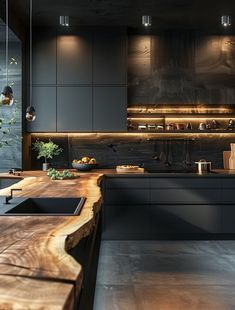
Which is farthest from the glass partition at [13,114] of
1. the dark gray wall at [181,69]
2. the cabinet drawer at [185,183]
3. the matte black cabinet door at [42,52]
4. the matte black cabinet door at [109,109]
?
the cabinet drawer at [185,183]

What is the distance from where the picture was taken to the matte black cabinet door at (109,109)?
214 inches

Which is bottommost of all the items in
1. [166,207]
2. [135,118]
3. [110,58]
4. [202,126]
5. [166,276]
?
[166,276]

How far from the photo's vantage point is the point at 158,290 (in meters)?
3.27

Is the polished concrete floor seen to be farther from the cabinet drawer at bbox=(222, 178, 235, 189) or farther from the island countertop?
the island countertop

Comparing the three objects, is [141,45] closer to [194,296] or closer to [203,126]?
[203,126]

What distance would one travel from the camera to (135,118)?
575cm

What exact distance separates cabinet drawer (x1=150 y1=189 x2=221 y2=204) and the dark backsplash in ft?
2.79

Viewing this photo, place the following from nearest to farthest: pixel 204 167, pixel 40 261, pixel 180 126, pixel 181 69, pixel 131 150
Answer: pixel 40 261
pixel 204 167
pixel 181 69
pixel 180 126
pixel 131 150

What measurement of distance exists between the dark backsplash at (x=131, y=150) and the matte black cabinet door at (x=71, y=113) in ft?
1.16

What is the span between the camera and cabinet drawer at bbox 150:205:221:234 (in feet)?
16.5

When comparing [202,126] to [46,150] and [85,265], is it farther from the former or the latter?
[85,265]

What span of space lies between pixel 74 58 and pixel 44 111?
33.1 inches

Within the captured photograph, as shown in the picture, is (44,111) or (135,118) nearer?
(44,111)

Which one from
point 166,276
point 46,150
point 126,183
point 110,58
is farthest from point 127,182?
point 110,58
